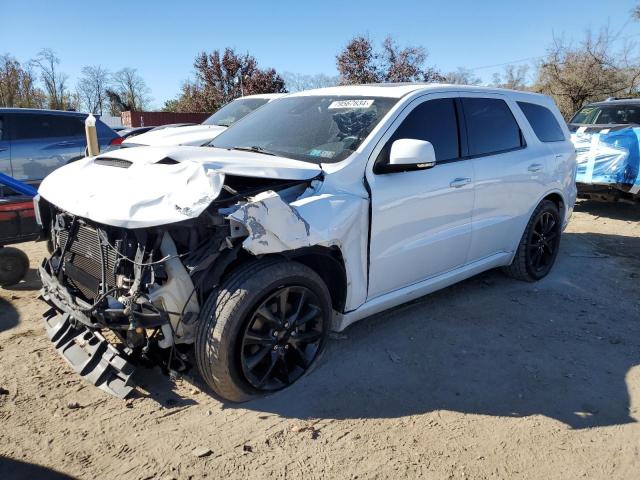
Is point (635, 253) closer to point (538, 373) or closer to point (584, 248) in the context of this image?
point (584, 248)

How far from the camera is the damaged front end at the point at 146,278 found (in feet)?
8.57

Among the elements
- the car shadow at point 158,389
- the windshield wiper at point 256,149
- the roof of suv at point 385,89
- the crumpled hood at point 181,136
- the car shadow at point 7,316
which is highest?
the roof of suv at point 385,89

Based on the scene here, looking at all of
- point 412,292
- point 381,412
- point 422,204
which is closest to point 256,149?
point 422,204

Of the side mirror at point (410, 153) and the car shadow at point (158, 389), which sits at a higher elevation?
the side mirror at point (410, 153)

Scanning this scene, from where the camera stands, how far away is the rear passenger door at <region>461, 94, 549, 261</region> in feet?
13.4

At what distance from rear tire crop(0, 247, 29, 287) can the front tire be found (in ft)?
9.66

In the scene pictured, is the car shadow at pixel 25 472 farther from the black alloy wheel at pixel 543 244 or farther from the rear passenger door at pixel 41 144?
the rear passenger door at pixel 41 144

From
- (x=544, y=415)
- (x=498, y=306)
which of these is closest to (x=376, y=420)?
(x=544, y=415)

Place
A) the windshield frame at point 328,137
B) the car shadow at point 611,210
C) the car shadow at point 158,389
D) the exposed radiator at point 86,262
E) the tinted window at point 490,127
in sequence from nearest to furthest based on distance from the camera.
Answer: the exposed radiator at point 86,262
the car shadow at point 158,389
the windshield frame at point 328,137
the tinted window at point 490,127
the car shadow at point 611,210

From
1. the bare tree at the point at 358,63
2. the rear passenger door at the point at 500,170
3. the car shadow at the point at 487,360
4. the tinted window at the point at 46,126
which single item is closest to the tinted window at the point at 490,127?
the rear passenger door at the point at 500,170

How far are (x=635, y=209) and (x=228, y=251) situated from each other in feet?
30.2

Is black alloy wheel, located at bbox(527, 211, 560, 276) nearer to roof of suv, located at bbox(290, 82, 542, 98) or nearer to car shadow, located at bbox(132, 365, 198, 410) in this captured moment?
roof of suv, located at bbox(290, 82, 542, 98)

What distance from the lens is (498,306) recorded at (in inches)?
177

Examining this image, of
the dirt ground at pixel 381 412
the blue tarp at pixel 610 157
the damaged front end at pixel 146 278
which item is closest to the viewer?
the dirt ground at pixel 381 412
